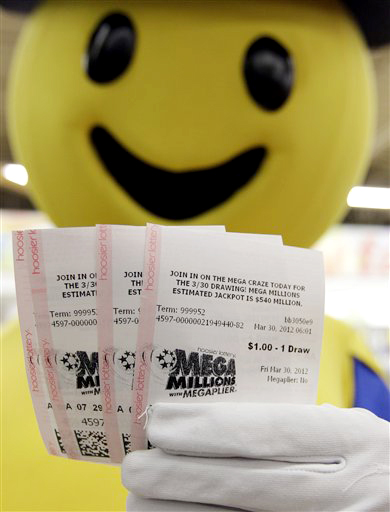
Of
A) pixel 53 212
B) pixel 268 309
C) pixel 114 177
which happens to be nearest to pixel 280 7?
pixel 114 177

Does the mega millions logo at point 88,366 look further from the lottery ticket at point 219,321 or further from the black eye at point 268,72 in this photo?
the black eye at point 268,72

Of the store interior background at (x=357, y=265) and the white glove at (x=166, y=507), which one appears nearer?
the white glove at (x=166, y=507)

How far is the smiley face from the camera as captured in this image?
3.40 ft

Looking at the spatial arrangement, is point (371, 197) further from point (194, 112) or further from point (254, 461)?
point (254, 461)

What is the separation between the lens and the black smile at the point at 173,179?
43.6 inches

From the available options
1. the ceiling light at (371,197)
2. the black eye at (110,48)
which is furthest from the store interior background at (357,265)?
the black eye at (110,48)

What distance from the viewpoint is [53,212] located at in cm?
114

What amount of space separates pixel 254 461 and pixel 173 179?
0.68 meters

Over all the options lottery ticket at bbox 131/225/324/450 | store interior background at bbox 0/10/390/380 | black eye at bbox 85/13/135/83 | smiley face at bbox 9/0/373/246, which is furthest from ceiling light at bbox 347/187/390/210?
lottery ticket at bbox 131/225/324/450

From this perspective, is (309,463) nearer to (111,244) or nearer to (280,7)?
(111,244)

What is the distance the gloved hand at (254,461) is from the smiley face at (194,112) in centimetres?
58

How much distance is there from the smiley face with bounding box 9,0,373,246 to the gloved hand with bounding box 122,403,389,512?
0.58 metres

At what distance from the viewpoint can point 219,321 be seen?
1.78ft

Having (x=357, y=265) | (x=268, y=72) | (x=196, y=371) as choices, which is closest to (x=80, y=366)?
(x=196, y=371)
